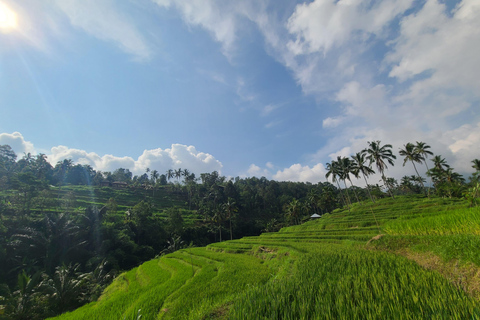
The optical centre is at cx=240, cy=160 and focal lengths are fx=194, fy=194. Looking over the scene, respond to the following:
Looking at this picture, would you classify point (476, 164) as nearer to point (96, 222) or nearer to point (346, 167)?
point (346, 167)

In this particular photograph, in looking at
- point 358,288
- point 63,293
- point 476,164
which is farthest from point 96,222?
point 476,164

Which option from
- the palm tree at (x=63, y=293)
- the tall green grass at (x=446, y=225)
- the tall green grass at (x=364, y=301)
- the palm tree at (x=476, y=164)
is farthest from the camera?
the palm tree at (x=476, y=164)

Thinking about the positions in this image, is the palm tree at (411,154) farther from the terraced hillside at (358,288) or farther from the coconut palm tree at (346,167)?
the terraced hillside at (358,288)

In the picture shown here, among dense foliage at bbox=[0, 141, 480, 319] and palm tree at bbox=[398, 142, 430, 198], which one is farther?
palm tree at bbox=[398, 142, 430, 198]

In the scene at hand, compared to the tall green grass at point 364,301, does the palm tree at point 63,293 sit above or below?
below

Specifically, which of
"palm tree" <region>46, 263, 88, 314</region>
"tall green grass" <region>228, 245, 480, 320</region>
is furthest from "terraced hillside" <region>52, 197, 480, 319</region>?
"palm tree" <region>46, 263, 88, 314</region>

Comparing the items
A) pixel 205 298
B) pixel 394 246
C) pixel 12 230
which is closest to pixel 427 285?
pixel 205 298

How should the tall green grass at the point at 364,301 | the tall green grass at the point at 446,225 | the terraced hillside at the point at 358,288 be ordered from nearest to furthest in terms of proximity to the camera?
the tall green grass at the point at 364,301 < the terraced hillside at the point at 358,288 < the tall green grass at the point at 446,225

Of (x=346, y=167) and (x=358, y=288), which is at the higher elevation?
(x=346, y=167)

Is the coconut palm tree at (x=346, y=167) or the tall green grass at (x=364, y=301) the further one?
the coconut palm tree at (x=346, y=167)

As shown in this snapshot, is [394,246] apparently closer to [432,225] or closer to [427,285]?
[432,225]

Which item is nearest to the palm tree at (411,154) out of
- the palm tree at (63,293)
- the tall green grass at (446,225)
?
the tall green grass at (446,225)

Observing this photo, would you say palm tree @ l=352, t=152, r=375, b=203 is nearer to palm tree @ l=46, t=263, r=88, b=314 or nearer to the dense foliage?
the dense foliage

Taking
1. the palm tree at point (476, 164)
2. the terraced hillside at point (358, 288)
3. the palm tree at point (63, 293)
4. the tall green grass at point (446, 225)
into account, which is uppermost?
the palm tree at point (476, 164)
